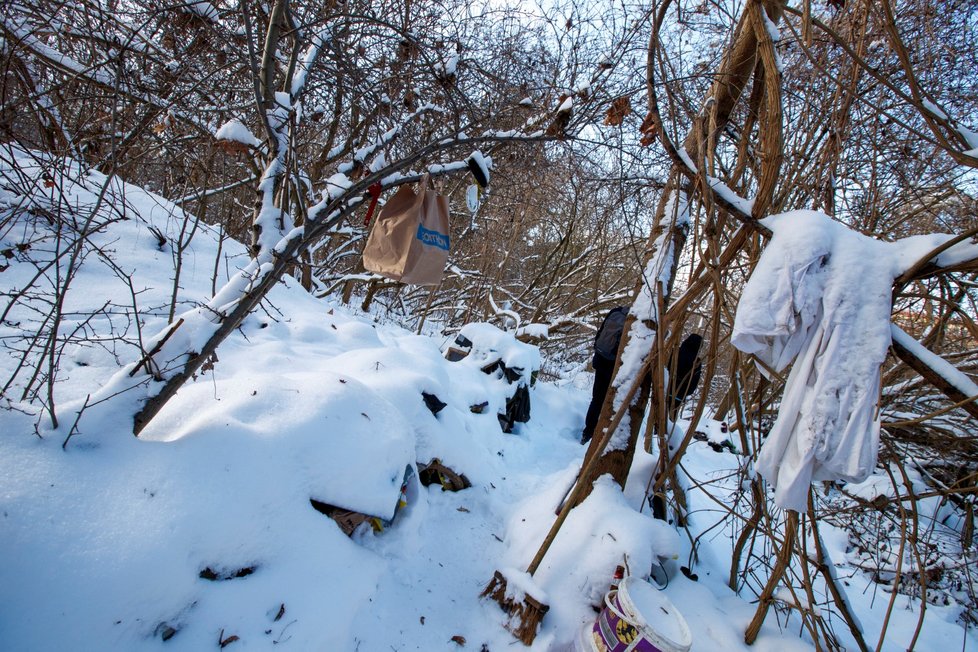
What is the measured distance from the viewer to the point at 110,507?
1.39 metres

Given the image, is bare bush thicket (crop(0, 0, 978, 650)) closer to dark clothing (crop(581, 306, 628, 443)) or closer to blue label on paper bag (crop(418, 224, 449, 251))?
blue label on paper bag (crop(418, 224, 449, 251))

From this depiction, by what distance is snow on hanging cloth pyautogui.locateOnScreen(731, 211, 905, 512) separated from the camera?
1331mm

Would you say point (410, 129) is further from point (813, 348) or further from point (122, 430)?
point (813, 348)

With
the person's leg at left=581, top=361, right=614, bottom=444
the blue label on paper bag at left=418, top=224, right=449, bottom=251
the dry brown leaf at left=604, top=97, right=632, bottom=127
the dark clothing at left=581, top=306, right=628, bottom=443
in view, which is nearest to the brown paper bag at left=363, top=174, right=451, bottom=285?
the blue label on paper bag at left=418, top=224, right=449, bottom=251

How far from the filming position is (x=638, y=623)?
1.58m

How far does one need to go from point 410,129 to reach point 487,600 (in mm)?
4070

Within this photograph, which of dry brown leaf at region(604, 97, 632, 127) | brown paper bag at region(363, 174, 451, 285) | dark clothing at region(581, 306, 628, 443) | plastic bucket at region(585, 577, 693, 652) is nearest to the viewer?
plastic bucket at region(585, 577, 693, 652)

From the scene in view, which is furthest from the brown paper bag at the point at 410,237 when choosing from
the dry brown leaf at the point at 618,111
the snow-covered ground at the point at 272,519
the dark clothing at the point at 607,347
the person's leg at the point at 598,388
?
the person's leg at the point at 598,388

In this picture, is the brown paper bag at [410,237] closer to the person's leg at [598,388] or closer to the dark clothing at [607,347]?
the dark clothing at [607,347]

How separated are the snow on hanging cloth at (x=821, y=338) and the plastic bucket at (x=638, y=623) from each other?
2.32 feet

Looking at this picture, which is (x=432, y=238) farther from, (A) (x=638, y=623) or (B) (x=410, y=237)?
(A) (x=638, y=623)

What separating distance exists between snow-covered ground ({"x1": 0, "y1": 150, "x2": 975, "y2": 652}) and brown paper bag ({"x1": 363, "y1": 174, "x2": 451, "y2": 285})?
75cm

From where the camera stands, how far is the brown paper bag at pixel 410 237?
7.62 feet

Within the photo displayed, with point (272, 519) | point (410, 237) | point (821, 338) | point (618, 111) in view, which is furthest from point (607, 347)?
point (272, 519)
